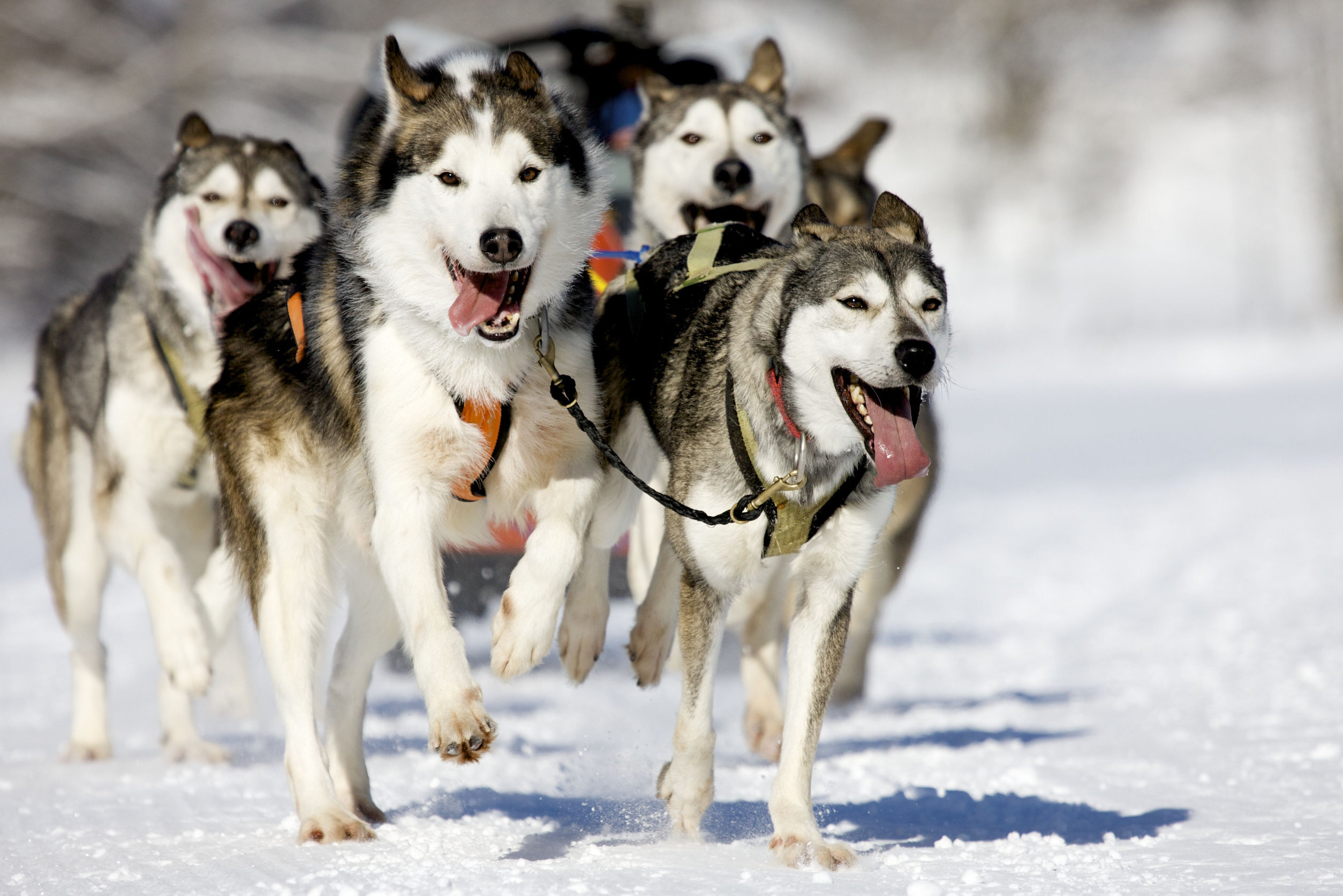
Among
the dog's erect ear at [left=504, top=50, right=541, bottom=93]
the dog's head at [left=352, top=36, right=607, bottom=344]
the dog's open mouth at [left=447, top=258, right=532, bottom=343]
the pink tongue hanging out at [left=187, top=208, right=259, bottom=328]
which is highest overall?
the dog's erect ear at [left=504, top=50, right=541, bottom=93]

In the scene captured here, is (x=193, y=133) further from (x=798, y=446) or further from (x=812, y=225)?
(x=798, y=446)

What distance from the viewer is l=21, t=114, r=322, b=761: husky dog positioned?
419 centimetres

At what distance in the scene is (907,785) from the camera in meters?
3.79

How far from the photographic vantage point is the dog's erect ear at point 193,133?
4496 mm

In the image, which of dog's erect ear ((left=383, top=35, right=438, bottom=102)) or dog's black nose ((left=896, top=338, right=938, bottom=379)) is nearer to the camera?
dog's black nose ((left=896, top=338, right=938, bottom=379))

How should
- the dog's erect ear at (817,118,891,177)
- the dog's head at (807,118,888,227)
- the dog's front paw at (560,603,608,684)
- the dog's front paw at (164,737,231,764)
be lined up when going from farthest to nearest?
the dog's erect ear at (817,118,891,177), the dog's head at (807,118,888,227), the dog's front paw at (164,737,231,764), the dog's front paw at (560,603,608,684)

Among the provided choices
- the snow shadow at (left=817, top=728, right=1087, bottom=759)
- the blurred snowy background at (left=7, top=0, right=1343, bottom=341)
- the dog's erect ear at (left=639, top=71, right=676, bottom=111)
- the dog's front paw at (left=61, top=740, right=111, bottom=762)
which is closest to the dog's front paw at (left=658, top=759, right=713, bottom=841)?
the snow shadow at (left=817, top=728, right=1087, bottom=759)

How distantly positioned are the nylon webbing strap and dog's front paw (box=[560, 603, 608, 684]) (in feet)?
2.84

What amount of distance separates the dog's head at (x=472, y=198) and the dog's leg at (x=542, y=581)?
1.39 ft

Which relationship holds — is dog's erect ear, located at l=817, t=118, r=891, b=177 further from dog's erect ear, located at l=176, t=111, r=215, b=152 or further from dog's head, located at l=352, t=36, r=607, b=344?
dog's head, located at l=352, t=36, r=607, b=344

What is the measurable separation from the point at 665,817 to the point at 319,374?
1.36 m

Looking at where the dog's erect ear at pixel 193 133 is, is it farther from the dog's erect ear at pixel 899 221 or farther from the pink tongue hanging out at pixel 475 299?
the dog's erect ear at pixel 899 221

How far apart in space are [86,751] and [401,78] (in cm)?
254

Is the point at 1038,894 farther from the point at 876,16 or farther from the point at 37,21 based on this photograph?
the point at 876,16
